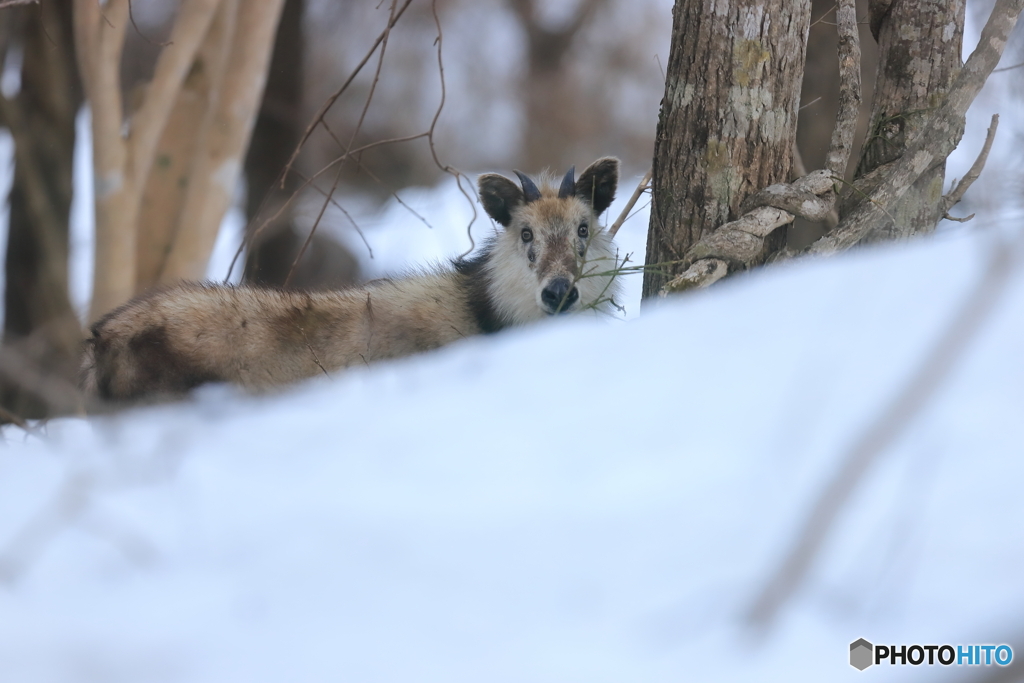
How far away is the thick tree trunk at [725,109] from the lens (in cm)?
425

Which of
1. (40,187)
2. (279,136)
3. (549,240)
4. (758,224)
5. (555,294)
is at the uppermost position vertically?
(279,136)

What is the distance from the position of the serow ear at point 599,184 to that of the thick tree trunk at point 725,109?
0.96 m

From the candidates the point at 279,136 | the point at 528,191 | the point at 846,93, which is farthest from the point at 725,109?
the point at 279,136

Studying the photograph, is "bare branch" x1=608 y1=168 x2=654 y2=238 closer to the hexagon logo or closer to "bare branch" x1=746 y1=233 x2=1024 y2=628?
the hexagon logo

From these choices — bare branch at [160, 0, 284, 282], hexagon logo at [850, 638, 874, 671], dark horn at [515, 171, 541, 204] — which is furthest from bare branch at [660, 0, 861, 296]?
bare branch at [160, 0, 284, 282]

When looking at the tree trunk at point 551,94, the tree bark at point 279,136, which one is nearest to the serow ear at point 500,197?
the tree bark at point 279,136

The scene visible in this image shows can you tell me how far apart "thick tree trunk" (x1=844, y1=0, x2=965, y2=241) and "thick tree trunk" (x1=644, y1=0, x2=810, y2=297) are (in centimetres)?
52

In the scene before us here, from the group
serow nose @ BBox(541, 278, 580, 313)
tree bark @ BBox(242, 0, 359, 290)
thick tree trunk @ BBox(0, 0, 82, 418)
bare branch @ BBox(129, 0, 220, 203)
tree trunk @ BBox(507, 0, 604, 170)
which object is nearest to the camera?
serow nose @ BBox(541, 278, 580, 313)

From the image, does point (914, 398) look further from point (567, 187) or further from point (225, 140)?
point (225, 140)

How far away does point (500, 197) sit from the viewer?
220 inches

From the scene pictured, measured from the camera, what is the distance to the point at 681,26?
173 inches

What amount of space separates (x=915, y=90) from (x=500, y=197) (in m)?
2.39

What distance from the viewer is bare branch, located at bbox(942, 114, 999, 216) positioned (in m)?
4.16

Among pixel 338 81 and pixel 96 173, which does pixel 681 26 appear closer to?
pixel 96 173
